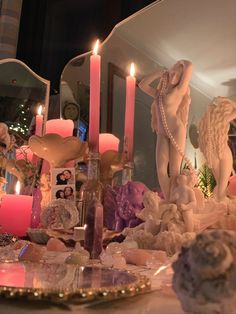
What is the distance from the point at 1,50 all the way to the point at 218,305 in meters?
1.77

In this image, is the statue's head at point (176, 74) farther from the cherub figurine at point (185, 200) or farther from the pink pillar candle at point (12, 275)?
the pink pillar candle at point (12, 275)

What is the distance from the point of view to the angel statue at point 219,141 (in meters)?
0.73

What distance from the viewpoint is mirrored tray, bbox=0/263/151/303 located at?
30 centimetres

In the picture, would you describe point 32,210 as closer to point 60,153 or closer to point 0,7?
point 60,153

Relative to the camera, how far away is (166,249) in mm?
595

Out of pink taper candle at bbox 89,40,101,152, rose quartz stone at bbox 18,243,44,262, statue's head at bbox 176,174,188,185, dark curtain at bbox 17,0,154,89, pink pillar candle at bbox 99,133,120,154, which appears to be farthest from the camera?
dark curtain at bbox 17,0,154,89

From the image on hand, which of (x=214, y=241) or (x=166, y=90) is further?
(x=166, y=90)

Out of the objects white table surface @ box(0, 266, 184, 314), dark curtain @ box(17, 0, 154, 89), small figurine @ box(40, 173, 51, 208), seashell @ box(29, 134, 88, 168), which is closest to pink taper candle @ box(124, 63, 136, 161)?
seashell @ box(29, 134, 88, 168)

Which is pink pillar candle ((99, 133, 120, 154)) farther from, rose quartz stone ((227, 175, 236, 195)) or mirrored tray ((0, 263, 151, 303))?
mirrored tray ((0, 263, 151, 303))

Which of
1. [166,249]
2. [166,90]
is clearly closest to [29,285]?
[166,249]

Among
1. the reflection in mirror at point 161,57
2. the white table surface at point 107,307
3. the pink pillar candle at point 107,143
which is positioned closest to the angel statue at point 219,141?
the reflection in mirror at point 161,57

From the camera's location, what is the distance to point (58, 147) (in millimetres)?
891

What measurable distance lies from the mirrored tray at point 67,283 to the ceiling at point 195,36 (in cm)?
68

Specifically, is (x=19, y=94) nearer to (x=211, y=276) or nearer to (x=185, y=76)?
(x=185, y=76)
